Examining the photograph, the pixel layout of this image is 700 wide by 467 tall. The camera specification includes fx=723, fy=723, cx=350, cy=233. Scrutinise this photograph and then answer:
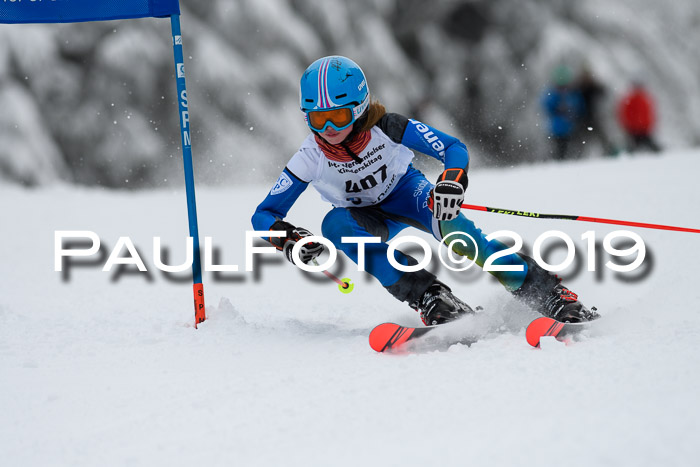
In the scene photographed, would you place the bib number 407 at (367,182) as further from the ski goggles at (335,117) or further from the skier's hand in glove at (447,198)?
the skier's hand in glove at (447,198)

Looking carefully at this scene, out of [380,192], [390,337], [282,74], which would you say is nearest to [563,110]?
[282,74]

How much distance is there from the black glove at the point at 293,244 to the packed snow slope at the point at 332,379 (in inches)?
15.9

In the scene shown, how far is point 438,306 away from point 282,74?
1048 cm

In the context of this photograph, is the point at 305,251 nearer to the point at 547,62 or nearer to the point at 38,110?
the point at 38,110

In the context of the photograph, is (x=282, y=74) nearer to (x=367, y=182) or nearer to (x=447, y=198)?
(x=367, y=182)

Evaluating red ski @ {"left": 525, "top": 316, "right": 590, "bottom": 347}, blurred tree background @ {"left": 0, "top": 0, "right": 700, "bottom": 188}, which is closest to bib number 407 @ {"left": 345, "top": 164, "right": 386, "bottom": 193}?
red ski @ {"left": 525, "top": 316, "right": 590, "bottom": 347}

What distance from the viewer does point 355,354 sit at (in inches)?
117

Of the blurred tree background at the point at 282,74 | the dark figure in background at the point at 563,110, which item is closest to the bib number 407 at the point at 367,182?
the dark figure in background at the point at 563,110

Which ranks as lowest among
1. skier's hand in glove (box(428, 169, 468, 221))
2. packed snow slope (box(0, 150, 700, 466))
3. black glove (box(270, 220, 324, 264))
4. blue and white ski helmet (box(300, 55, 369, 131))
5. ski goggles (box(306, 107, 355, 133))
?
packed snow slope (box(0, 150, 700, 466))

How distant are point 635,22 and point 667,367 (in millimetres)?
13947

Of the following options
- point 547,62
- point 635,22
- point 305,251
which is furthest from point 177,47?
point 635,22

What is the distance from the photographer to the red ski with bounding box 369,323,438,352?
295cm

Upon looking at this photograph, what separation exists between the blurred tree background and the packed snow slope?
783cm

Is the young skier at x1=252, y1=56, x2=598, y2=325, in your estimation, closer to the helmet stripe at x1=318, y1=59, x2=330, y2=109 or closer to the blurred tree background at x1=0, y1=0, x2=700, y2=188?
the helmet stripe at x1=318, y1=59, x2=330, y2=109
